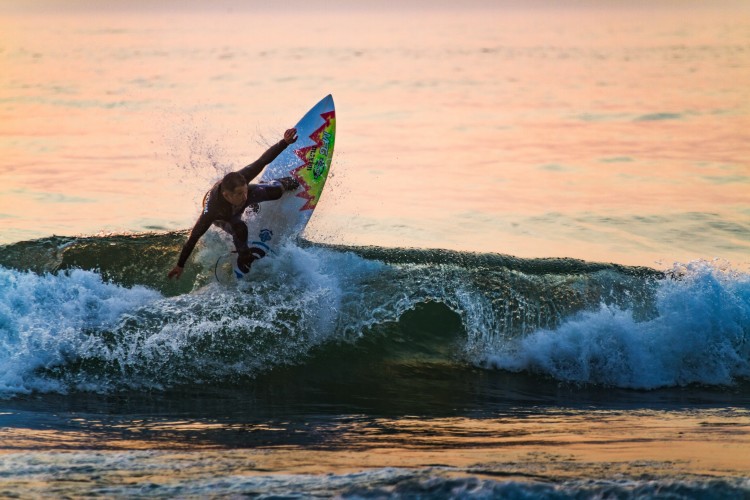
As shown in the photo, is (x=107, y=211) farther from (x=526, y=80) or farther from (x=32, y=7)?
(x=32, y=7)

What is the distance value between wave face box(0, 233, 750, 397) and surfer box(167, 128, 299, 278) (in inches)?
17.2

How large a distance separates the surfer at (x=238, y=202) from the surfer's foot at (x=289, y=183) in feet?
0.62

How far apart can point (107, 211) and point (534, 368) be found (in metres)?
7.38

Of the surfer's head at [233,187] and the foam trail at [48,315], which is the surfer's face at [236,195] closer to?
the surfer's head at [233,187]

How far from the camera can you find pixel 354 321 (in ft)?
36.1

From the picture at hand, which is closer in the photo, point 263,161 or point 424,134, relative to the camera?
point 263,161

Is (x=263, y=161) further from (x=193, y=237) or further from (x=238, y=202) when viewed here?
(x=193, y=237)

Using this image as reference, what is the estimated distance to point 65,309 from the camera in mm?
10586

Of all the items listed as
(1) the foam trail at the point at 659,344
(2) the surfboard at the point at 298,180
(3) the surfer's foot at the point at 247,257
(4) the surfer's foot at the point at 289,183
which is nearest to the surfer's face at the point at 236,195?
(3) the surfer's foot at the point at 247,257

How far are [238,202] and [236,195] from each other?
0.45 feet

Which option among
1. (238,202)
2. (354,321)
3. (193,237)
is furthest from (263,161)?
(354,321)

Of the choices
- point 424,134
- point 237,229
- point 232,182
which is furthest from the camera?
point 424,134

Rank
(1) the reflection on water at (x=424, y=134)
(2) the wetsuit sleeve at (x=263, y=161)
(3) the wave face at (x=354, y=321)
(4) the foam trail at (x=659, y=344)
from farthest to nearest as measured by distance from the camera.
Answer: (1) the reflection on water at (x=424, y=134) → (2) the wetsuit sleeve at (x=263, y=161) → (4) the foam trail at (x=659, y=344) → (3) the wave face at (x=354, y=321)

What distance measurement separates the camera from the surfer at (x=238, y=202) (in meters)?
10.3
